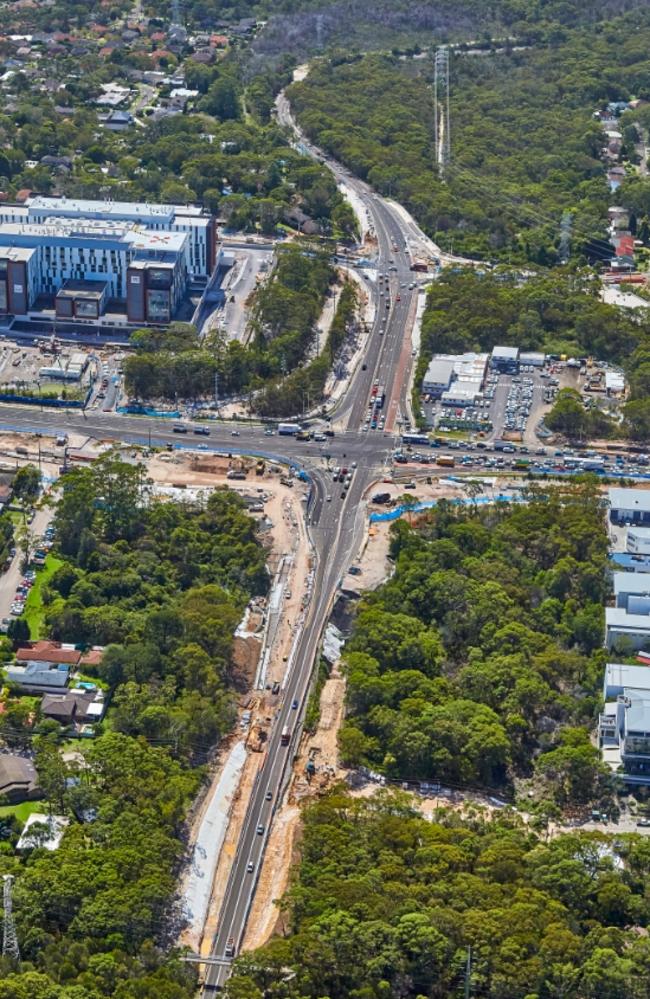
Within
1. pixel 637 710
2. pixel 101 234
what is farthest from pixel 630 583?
pixel 101 234

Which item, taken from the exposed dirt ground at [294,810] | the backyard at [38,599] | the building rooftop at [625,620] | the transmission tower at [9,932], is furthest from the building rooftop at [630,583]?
the transmission tower at [9,932]

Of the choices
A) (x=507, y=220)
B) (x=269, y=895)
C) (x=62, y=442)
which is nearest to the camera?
(x=269, y=895)

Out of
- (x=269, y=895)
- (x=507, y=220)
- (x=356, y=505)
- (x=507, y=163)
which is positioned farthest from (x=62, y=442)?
(x=507, y=163)

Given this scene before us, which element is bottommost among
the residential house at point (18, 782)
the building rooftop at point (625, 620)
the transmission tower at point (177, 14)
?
the transmission tower at point (177, 14)

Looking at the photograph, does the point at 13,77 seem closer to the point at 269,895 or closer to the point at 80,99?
the point at 80,99

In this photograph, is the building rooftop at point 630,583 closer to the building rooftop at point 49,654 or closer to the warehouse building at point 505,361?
the building rooftop at point 49,654

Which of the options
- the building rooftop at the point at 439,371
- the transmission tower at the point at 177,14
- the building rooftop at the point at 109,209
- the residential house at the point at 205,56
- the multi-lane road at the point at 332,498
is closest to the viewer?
the multi-lane road at the point at 332,498

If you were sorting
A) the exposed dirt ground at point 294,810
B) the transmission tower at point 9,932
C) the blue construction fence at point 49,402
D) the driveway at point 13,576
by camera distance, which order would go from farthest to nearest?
the blue construction fence at point 49,402 → the driveway at point 13,576 → the exposed dirt ground at point 294,810 → the transmission tower at point 9,932
